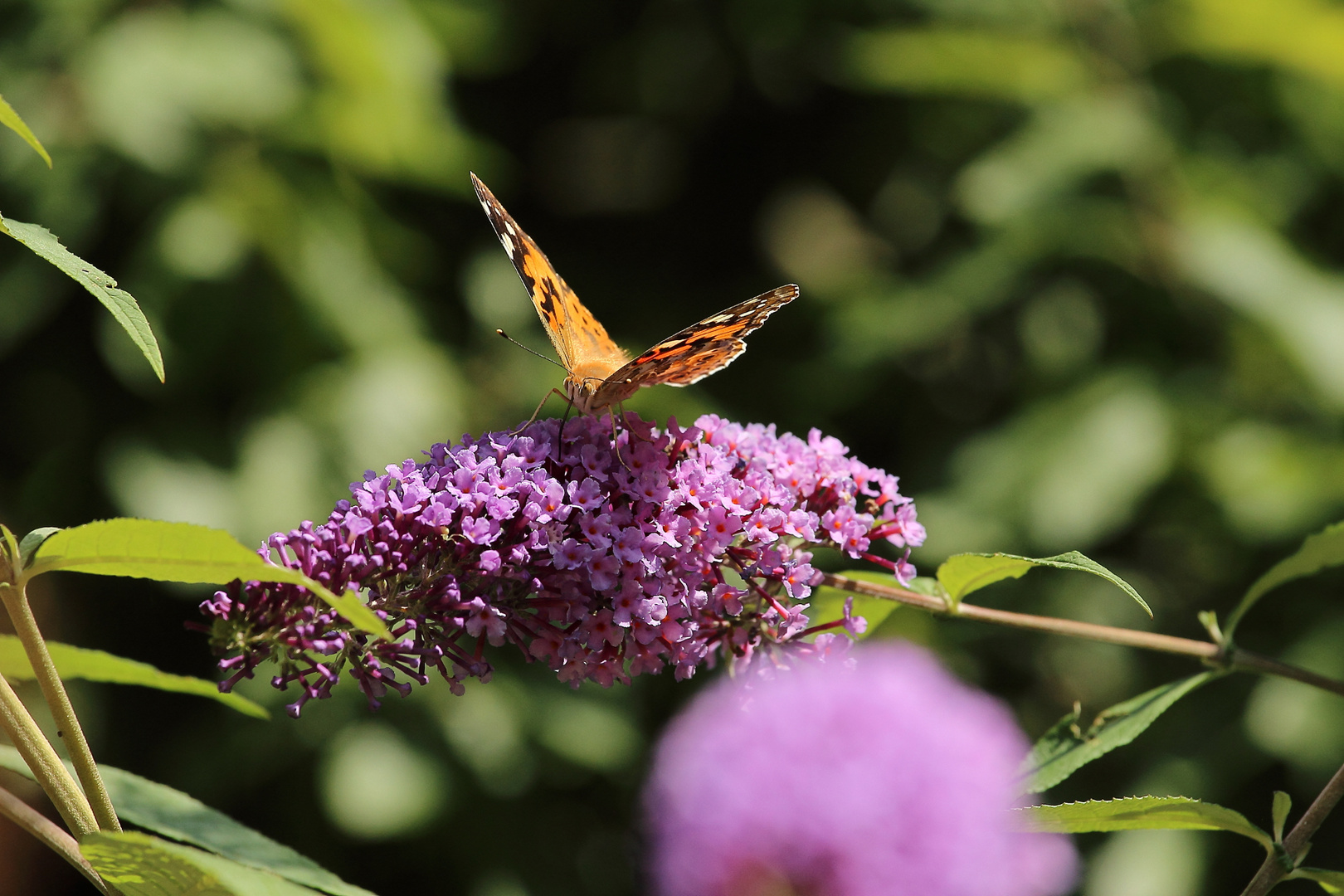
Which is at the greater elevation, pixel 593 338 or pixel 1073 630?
pixel 593 338

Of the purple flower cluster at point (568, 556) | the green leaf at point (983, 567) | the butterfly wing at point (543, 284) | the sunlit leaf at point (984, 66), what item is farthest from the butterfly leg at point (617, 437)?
the sunlit leaf at point (984, 66)

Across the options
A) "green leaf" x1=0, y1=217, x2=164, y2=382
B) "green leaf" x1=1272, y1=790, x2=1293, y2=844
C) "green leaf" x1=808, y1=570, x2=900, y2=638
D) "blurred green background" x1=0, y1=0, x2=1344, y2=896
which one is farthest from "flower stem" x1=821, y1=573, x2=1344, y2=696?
"blurred green background" x1=0, y1=0, x2=1344, y2=896

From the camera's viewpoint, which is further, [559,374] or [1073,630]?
[559,374]

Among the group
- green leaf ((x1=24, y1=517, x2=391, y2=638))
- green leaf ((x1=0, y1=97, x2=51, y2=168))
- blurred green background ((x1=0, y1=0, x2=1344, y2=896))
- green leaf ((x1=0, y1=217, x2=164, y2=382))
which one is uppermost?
green leaf ((x1=0, y1=97, x2=51, y2=168))

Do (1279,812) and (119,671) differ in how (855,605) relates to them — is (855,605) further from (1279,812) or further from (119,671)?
(119,671)

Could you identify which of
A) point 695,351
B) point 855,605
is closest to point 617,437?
point 695,351

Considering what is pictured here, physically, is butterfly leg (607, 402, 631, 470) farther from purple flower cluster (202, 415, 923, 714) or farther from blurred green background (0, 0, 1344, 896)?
blurred green background (0, 0, 1344, 896)

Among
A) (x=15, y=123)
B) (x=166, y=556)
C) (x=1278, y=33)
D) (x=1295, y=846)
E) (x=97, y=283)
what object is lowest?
(x=1295, y=846)
